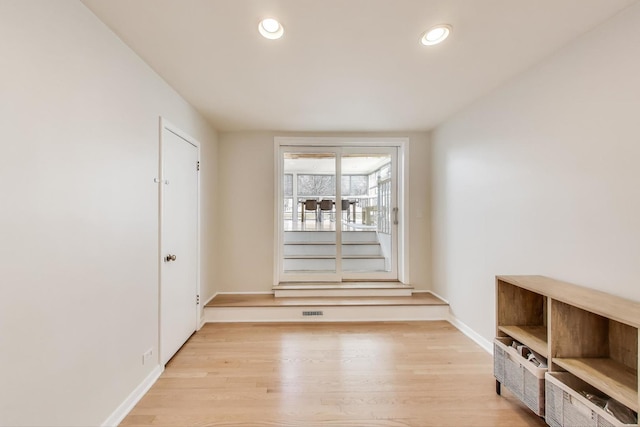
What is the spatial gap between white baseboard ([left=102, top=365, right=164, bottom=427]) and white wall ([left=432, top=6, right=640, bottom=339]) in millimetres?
2939

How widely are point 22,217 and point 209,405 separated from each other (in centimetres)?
157

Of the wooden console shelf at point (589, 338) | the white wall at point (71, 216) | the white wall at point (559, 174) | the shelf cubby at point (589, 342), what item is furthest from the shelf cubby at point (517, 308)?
the white wall at point (71, 216)

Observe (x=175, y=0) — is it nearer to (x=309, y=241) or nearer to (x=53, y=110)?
(x=53, y=110)

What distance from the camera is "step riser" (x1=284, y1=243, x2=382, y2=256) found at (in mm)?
4121

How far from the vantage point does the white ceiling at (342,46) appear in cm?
146

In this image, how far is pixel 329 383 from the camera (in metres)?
2.10

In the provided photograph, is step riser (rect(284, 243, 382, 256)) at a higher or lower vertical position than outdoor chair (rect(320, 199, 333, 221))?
lower

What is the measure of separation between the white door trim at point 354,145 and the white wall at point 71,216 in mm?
1816

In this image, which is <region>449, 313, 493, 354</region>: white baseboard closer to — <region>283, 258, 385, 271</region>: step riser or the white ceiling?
<region>283, 258, 385, 271</region>: step riser

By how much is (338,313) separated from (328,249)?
1037mm

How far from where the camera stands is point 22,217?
1125 mm

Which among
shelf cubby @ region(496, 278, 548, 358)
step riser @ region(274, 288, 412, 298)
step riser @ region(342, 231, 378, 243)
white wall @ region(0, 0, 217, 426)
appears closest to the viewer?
white wall @ region(0, 0, 217, 426)

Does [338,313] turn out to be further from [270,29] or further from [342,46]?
[270,29]

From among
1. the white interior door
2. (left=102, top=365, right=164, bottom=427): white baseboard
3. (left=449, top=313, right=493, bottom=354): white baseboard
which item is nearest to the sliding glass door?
(left=449, top=313, right=493, bottom=354): white baseboard
